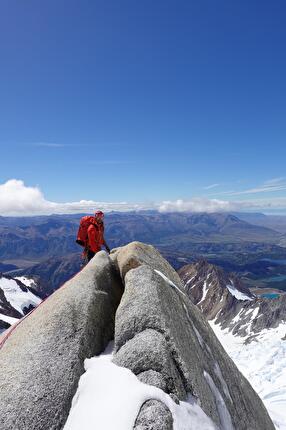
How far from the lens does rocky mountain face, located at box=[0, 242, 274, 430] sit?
Result: 8906mm

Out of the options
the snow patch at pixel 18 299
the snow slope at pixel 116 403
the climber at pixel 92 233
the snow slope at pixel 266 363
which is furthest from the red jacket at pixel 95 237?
the snow patch at pixel 18 299

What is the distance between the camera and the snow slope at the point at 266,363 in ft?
330

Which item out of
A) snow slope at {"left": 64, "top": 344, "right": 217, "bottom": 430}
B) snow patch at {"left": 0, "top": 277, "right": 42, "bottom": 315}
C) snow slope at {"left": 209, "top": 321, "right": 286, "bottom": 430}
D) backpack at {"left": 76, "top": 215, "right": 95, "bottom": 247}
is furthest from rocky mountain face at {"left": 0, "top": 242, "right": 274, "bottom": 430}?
snow patch at {"left": 0, "top": 277, "right": 42, "bottom": 315}

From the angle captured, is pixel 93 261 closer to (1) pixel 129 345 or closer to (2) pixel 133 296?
(2) pixel 133 296

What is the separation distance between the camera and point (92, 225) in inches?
743

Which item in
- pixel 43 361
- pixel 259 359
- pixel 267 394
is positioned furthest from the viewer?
pixel 259 359

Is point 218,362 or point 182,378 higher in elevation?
point 182,378

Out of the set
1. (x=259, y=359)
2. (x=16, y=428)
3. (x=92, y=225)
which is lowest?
(x=259, y=359)

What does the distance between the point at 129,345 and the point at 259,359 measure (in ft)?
504

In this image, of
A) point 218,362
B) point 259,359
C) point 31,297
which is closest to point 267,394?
point 259,359

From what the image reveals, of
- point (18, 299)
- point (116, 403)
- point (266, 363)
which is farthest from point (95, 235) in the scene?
point (18, 299)

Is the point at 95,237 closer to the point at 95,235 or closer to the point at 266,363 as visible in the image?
the point at 95,235

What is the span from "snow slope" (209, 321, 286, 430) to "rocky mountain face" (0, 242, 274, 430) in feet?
246

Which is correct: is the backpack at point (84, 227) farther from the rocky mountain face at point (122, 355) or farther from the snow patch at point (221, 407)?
the snow patch at point (221, 407)
